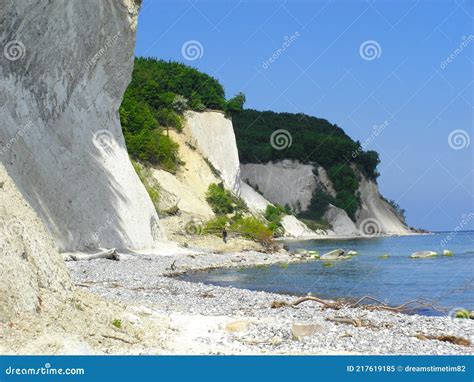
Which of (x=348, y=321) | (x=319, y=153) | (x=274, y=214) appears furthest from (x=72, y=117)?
(x=319, y=153)

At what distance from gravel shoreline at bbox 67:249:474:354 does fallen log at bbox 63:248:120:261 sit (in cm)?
423

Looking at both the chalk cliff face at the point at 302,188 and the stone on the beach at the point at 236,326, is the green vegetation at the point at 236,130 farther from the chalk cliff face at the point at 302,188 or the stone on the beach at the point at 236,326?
the stone on the beach at the point at 236,326

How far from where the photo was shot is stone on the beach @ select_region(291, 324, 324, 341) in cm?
1123

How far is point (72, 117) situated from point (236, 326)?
18278mm

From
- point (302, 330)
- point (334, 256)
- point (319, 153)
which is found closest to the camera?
point (302, 330)

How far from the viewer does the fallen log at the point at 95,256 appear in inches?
1011

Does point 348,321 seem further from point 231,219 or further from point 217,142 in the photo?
point 217,142

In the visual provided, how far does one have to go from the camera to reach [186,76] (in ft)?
212

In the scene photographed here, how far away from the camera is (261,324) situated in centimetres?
1218

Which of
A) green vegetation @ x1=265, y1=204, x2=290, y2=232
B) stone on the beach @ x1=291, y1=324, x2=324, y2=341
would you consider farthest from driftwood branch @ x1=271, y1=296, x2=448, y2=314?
green vegetation @ x1=265, y1=204, x2=290, y2=232

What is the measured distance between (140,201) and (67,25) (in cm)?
942

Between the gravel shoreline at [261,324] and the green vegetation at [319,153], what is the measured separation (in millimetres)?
61859

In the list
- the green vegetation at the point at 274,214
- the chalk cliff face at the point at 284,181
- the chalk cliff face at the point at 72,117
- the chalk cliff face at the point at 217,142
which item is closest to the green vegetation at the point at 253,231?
the chalk cliff face at the point at 72,117

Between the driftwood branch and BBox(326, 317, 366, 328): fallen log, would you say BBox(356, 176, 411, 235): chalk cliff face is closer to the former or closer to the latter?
the driftwood branch
